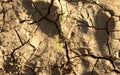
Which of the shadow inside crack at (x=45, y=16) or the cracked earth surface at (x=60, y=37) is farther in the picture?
the shadow inside crack at (x=45, y=16)

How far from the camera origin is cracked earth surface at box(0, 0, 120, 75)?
13.6 feet

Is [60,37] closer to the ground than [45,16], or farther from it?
closer to the ground

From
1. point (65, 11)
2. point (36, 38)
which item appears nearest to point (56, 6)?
point (65, 11)

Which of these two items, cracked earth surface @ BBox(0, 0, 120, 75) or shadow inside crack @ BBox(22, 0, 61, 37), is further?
shadow inside crack @ BBox(22, 0, 61, 37)

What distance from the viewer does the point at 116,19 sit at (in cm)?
423

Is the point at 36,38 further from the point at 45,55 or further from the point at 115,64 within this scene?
the point at 115,64

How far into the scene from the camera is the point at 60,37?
14.0 ft

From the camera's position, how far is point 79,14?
14.1ft

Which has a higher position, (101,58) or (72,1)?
(72,1)

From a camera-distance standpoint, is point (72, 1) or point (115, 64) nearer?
point (115, 64)

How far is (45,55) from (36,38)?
23 centimetres

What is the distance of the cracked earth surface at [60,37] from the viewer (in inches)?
163

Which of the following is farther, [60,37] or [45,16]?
[45,16]

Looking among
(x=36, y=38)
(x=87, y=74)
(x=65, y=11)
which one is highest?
(x=65, y=11)
